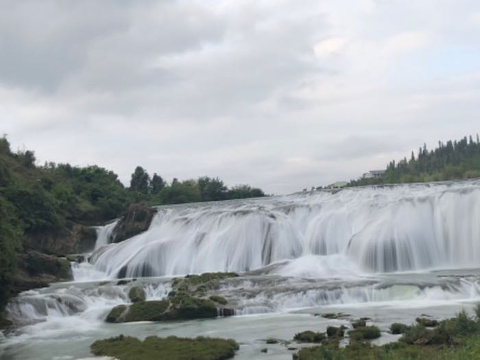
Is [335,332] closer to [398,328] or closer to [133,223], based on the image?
[398,328]

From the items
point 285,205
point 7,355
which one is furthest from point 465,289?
point 285,205

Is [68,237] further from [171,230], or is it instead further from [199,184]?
[199,184]

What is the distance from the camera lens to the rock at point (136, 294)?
2956 centimetres

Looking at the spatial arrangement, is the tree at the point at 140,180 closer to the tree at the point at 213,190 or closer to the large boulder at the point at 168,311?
the tree at the point at 213,190

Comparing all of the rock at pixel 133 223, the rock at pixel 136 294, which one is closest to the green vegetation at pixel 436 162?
the rock at pixel 133 223

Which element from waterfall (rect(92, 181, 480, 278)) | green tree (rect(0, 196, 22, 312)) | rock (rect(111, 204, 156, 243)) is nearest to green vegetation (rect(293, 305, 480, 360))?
green tree (rect(0, 196, 22, 312))

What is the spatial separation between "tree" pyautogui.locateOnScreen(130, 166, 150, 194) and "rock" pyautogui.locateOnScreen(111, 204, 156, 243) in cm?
4364

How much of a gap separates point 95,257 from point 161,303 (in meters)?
21.2

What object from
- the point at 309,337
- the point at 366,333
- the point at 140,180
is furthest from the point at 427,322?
the point at 140,180

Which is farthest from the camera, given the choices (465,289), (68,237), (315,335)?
(68,237)

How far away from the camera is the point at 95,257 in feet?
151

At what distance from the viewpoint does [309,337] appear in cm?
1852

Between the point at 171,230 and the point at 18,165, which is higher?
the point at 18,165

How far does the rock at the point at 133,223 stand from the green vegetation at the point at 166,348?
107 feet
